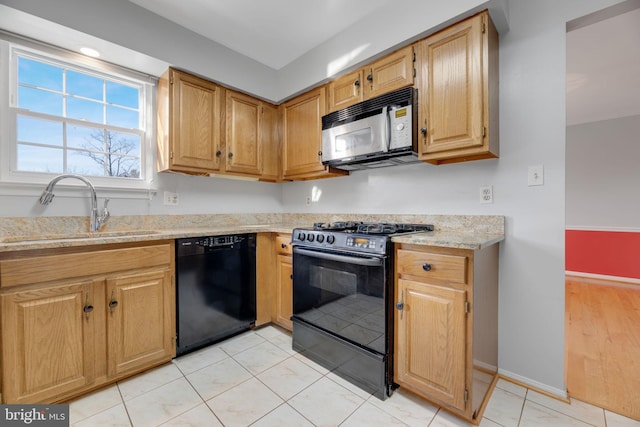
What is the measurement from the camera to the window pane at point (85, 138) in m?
2.01

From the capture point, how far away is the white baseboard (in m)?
1.54

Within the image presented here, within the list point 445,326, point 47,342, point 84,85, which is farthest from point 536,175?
point 84,85

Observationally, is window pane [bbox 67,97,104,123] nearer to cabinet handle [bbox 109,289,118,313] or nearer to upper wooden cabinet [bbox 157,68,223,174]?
upper wooden cabinet [bbox 157,68,223,174]

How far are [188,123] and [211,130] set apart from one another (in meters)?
0.19

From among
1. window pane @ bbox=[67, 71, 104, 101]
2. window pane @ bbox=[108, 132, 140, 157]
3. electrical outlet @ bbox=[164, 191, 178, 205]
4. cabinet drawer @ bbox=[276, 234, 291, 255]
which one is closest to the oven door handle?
cabinet drawer @ bbox=[276, 234, 291, 255]

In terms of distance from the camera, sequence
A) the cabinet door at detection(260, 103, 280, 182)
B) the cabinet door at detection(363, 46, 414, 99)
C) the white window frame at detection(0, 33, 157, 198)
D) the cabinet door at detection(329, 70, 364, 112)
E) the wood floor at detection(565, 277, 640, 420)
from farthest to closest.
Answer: the cabinet door at detection(260, 103, 280, 182) → the cabinet door at detection(329, 70, 364, 112) → the cabinet door at detection(363, 46, 414, 99) → the white window frame at detection(0, 33, 157, 198) → the wood floor at detection(565, 277, 640, 420)

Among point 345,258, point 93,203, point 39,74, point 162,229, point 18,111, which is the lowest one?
point 345,258

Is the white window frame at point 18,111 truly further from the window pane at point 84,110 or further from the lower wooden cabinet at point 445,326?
the lower wooden cabinet at point 445,326

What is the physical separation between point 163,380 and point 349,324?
1228 mm

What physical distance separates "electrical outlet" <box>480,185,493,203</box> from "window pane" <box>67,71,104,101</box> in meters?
2.96

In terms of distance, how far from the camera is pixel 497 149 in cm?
174

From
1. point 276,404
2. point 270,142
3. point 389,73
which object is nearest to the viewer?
point 276,404

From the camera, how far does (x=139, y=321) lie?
173cm

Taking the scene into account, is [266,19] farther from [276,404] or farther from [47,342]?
[276,404]
